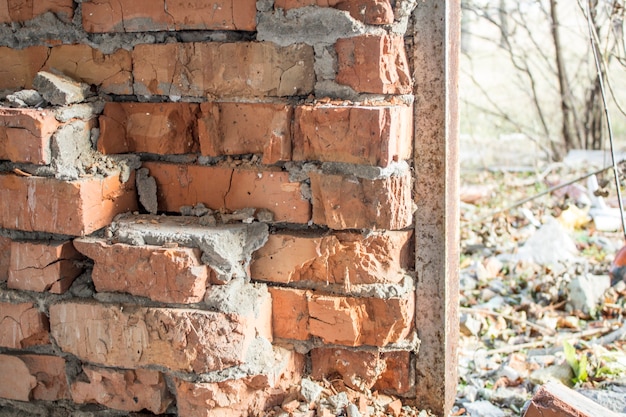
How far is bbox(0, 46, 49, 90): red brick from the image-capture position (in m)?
1.87

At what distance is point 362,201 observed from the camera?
66.0 inches

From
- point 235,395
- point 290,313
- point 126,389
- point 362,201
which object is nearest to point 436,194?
point 362,201

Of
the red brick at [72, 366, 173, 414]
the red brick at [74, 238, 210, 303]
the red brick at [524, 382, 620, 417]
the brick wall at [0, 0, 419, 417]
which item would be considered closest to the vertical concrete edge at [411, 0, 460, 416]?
the brick wall at [0, 0, 419, 417]

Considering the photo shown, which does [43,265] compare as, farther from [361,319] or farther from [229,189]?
[361,319]

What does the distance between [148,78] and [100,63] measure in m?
0.15

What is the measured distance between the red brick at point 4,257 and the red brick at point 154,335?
0.20m

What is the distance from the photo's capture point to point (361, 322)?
1.81 meters

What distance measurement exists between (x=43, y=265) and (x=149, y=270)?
1.07 ft

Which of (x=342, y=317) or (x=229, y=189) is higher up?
(x=229, y=189)

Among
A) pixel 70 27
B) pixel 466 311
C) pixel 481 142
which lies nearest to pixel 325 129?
pixel 70 27

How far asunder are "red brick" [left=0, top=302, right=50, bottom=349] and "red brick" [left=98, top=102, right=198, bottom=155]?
484mm

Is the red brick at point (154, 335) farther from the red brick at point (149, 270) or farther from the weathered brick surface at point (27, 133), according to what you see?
the weathered brick surface at point (27, 133)

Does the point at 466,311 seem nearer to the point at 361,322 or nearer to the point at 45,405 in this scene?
the point at 361,322

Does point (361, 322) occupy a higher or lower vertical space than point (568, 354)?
higher
